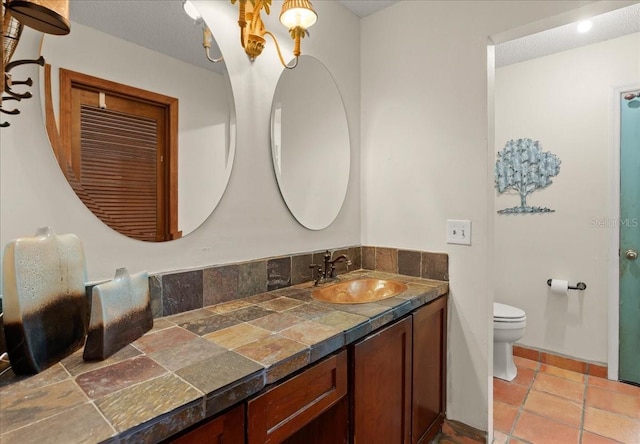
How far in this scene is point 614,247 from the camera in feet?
7.58

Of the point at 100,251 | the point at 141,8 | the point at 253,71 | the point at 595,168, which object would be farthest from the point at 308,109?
the point at 595,168

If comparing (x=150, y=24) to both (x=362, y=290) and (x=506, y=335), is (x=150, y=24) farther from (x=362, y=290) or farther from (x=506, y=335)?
(x=506, y=335)

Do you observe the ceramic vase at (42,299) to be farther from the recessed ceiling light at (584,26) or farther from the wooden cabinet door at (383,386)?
the recessed ceiling light at (584,26)

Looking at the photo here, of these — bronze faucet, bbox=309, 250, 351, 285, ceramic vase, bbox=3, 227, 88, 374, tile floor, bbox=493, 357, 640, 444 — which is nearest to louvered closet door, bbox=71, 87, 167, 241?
ceramic vase, bbox=3, 227, 88, 374

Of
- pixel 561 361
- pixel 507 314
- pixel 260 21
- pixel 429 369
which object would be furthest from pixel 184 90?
pixel 561 361

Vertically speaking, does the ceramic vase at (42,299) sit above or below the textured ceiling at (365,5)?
below

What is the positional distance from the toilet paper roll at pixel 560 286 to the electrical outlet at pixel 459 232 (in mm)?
1343

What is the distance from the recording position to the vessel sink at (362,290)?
168 cm

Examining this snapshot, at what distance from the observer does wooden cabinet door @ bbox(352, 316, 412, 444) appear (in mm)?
1149

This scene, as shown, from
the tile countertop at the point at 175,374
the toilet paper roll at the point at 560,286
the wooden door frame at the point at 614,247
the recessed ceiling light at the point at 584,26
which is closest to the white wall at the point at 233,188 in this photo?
the tile countertop at the point at 175,374

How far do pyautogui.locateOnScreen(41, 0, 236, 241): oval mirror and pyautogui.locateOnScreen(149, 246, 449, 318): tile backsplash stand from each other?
191 millimetres

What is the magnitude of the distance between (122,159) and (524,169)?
2.79 metres

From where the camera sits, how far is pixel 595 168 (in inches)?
94.2

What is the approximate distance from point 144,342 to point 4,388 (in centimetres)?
30
